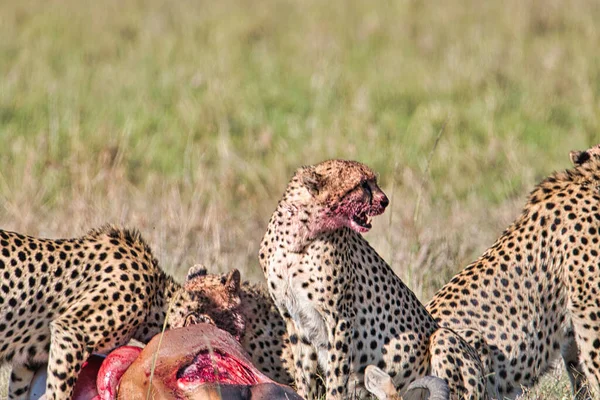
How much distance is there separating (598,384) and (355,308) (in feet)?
3.93

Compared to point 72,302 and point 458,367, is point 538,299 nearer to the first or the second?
point 458,367

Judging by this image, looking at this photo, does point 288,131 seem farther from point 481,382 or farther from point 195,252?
point 481,382

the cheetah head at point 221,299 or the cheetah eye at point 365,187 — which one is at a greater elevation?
the cheetah eye at point 365,187

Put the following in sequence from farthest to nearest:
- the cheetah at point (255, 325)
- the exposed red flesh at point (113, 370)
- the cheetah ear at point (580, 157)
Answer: the cheetah ear at point (580, 157) → the cheetah at point (255, 325) → the exposed red flesh at point (113, 370)

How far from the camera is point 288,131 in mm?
11664

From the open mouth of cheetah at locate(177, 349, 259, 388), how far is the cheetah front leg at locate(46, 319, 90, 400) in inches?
28.6

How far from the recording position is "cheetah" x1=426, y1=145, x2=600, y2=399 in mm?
6230

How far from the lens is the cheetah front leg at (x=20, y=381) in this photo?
5875 mm

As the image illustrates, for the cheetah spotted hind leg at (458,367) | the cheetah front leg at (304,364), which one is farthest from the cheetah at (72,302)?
the cheetah spotted hind leg at (458,367)

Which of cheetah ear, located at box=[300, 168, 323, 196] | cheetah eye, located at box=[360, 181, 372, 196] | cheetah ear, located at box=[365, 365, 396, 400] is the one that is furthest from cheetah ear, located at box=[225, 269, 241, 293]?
cheetah ear, located at box=[365, 365, 396, 400]

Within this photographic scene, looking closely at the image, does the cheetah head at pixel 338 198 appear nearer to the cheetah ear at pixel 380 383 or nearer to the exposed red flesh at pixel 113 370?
the cheetah ear at pixel 380 383

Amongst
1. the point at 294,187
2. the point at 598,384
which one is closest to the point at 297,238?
the point at 294,187

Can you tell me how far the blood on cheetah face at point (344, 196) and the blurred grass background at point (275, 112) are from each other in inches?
60.1

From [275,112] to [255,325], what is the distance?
6190 millimetres
